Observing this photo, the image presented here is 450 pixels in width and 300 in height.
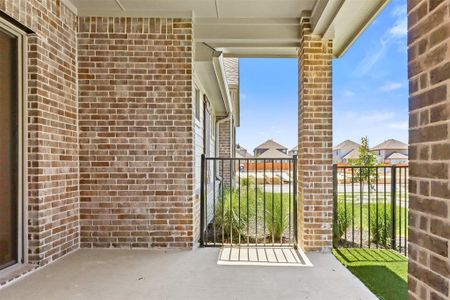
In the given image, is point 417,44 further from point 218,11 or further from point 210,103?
point 210,103

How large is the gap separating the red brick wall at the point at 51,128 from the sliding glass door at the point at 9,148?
105mm

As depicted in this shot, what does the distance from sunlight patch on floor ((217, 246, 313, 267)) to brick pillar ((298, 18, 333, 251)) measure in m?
0.26

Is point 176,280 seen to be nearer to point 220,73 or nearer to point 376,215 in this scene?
point 376,215

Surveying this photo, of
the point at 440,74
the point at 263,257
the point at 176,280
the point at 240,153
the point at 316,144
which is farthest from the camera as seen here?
the point at 240,153

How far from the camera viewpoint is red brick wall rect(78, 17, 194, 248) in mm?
3779

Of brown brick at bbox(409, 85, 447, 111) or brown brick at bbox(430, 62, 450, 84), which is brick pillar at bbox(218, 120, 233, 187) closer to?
brown brick at bbox(409, 85, 447, 111)

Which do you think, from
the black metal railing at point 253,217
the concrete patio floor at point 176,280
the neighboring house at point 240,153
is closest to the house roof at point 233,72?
the black metal railing at point 253,217

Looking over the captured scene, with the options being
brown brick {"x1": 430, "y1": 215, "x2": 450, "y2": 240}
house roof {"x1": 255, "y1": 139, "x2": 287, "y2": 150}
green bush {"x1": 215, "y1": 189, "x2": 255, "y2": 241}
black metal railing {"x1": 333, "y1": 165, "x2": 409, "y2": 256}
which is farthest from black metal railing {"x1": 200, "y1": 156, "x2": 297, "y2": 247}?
house roof {"x1": 255, "y1": 139, "x2": 287, "y2": 150}

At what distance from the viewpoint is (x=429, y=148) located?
1.29m

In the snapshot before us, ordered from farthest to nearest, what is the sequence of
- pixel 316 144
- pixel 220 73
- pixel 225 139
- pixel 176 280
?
pixel 225 139, pixel 220 73, pixel 316 144, pixel 176 280

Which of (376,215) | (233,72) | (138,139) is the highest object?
(233,72)

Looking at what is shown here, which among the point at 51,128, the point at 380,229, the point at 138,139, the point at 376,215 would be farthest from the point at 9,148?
the point at 380,229

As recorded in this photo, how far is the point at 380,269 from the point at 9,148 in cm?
372

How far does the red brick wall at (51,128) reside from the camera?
9.98 feet
